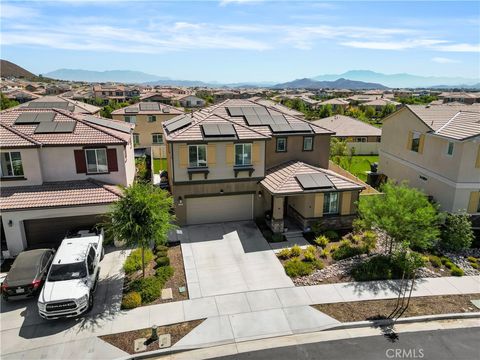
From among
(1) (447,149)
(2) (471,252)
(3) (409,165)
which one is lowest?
(2) (471,252)

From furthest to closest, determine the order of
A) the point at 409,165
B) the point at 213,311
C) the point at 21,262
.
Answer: the point at 409,165 < the point at 21,262 < the point at 213,311

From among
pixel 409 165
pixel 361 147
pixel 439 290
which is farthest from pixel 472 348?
pixel 361 147

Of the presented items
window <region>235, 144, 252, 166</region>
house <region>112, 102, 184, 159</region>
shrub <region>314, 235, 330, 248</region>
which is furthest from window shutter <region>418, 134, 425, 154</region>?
house <region>112, 102, 184, 159</region>

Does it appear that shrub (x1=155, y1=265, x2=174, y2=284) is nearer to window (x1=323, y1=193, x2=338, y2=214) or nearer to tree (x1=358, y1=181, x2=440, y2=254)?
window (x1=323, y1=193, x2=338, y2=214)

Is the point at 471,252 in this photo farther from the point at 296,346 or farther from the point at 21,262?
the point at 21,262

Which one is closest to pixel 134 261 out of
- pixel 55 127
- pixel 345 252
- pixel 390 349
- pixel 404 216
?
pixel 55 127

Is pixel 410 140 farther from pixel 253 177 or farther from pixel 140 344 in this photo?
pixel 140 344
